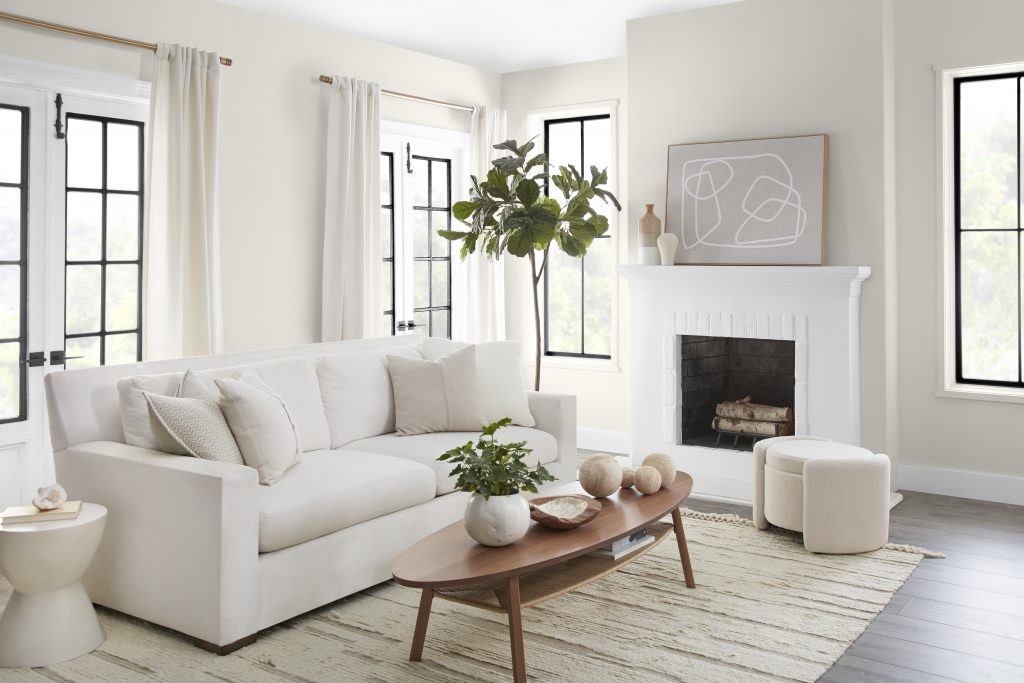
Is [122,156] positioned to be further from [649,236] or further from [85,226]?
[649,236]

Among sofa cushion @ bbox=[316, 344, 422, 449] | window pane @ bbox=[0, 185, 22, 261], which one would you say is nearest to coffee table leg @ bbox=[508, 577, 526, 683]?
sofa cushion @ bbox=[316, 344, 422, 449]

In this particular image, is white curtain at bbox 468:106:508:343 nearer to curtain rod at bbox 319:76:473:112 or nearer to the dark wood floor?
curtain rod at bbox 319:76:473:112

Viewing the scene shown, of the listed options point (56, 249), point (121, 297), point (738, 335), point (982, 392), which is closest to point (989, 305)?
point (982, 392)

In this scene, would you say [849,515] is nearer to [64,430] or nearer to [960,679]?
[960,679]

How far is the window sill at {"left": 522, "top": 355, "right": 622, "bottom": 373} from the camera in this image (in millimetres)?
6820

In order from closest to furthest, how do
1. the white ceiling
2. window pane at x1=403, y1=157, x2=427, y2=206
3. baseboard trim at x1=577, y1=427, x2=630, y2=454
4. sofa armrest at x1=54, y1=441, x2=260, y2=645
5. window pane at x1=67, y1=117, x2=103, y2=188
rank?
sofa armrest at x1=54, y1=441, x2=260, y2=645
window pane at x1=67, y1=117, x2=103, y2=188
the white ceiling
window pane at x1=403, y1=157, x2=427, y2=206
baseboard trim at x1=577, y1=427, x2=630, y2=454

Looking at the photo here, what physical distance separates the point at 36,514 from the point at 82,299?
5.91 feet

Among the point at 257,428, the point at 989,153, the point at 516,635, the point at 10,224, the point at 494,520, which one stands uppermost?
the point at 989,153

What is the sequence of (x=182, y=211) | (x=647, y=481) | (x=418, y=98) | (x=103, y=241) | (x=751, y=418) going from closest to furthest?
(x=647, y=481)
(x=103, y=241)
(x=182, y=211)
(x=751, y=418)
(x=418, y=98)

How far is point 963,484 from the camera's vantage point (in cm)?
523

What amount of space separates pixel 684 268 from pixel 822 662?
3.05 metres

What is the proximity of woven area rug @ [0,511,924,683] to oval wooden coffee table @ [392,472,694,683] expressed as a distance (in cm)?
22

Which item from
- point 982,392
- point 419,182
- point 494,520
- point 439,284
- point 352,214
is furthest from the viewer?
point 439,284

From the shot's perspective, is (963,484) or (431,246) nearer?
(963,484)
